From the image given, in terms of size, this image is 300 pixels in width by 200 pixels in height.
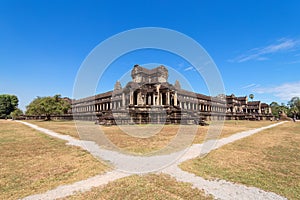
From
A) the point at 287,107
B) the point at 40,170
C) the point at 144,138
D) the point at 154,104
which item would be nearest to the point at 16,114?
the point at 154,104

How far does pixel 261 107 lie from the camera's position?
316 feet

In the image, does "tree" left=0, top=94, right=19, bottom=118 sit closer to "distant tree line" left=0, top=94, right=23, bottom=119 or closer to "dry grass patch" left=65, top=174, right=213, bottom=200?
"distant tree line" left=0, top=94, right=23, bottom=119

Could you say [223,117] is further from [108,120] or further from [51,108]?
[51,108]

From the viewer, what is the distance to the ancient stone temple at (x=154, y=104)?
38263 mm

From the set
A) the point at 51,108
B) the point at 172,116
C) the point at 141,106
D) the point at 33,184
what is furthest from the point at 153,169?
the point at 51,108

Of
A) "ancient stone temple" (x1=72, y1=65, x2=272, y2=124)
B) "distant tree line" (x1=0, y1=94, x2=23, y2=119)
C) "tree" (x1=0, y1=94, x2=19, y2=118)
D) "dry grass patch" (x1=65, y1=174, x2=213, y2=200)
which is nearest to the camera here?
"dry grass patch" (x1=65, y1=174, x2=213, y2=200)

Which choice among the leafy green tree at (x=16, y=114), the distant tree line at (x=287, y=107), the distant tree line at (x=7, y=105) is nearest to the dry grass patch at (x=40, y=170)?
the leafy green tree at (x=16, y=114)

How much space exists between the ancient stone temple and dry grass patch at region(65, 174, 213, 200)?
2844cm

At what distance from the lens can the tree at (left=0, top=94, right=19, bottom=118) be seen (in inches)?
3265

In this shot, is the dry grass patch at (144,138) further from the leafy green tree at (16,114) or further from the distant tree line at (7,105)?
the distant tree line at (7,105)

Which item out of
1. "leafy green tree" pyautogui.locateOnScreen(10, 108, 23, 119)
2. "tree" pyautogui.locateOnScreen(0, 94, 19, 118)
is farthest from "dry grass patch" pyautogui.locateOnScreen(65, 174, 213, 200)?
"tree" pyautogui.locateOnScreen(0, 94, 19, 118)

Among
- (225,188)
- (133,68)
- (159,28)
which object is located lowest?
(225,188)

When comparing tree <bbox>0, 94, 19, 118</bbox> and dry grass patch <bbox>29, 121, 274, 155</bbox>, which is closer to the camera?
dry grass patch <bbox>29, 121, 274, 155</bbox>

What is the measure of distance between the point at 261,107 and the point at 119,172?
10829cm
